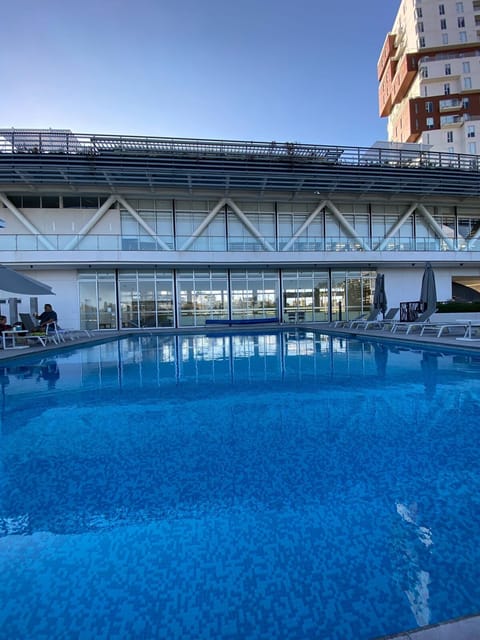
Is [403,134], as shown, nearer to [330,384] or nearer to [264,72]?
[264,72]

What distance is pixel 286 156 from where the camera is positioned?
57.6 feet

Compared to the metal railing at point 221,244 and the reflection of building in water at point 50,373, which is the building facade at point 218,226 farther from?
the reflection of building in water at point 50,373

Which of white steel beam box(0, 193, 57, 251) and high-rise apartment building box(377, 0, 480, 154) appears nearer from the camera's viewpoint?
white steel beam box(0, 193, 57, 251)

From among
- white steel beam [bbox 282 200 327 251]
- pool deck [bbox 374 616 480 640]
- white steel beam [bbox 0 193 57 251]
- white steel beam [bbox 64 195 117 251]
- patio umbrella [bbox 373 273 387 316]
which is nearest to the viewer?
pool deck [bbox 374 616 480 640]

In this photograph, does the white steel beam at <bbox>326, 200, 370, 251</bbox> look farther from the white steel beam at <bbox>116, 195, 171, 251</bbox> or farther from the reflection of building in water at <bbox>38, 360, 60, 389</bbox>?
the reflection of building in water at <bbox>38, 360, 60, 389</bbox>

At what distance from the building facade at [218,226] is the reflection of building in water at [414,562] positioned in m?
16.0

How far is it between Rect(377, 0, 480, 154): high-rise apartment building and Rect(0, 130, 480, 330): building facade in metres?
32.3

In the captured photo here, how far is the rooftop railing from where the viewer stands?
53.1 feet

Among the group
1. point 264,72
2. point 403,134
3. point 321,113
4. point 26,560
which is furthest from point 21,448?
point 403,134

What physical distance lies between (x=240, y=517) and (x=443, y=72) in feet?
200

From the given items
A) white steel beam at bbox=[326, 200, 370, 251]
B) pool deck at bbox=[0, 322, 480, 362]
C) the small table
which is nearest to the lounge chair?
pool deck at bbox=[0, 322, 480, 362]

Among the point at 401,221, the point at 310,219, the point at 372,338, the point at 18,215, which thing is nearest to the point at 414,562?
the point at 372,338

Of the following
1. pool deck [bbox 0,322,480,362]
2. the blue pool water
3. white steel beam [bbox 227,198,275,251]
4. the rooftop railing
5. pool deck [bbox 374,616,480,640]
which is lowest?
the blue pool water

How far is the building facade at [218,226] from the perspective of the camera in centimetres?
1625
